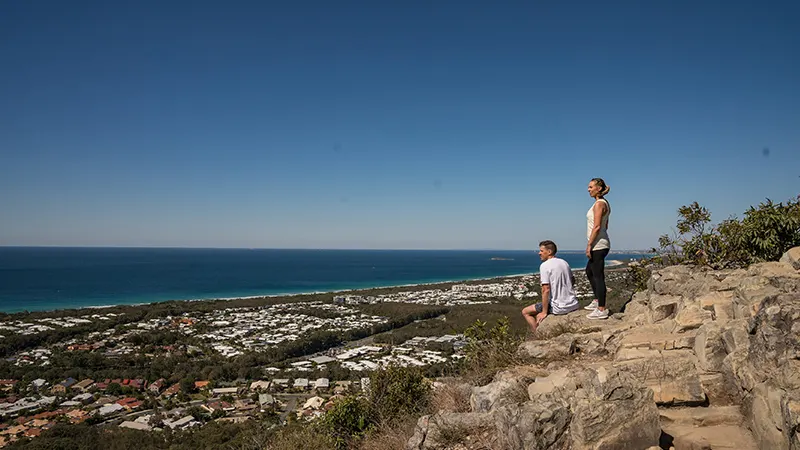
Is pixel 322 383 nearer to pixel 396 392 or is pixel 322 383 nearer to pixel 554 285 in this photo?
pixel 396 392

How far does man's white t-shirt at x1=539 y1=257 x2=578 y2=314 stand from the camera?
20.7 feet

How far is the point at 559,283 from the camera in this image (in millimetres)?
6414

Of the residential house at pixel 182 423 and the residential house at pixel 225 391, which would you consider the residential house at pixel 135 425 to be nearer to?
the residential house at pixel 182 423

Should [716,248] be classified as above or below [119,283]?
above

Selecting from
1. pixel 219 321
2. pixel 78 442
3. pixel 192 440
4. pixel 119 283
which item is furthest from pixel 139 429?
pixel 119 283

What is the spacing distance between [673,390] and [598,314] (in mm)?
2510

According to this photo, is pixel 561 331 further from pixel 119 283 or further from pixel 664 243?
pixel 119 283

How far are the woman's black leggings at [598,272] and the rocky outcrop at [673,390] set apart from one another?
106 cm

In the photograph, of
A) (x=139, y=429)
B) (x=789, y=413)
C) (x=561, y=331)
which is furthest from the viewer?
(x=139, y=429)

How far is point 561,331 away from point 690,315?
1.71 meters

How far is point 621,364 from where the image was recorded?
4.34 metres

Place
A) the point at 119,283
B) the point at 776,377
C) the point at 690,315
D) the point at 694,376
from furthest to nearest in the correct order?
the point at 119,283 < the point at 690,315 < the point at 694,376 < the point at 776,377

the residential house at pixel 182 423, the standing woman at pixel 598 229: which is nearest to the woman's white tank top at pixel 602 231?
the standing woman at pixel 598 229

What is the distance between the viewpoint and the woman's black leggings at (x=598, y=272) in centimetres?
599
